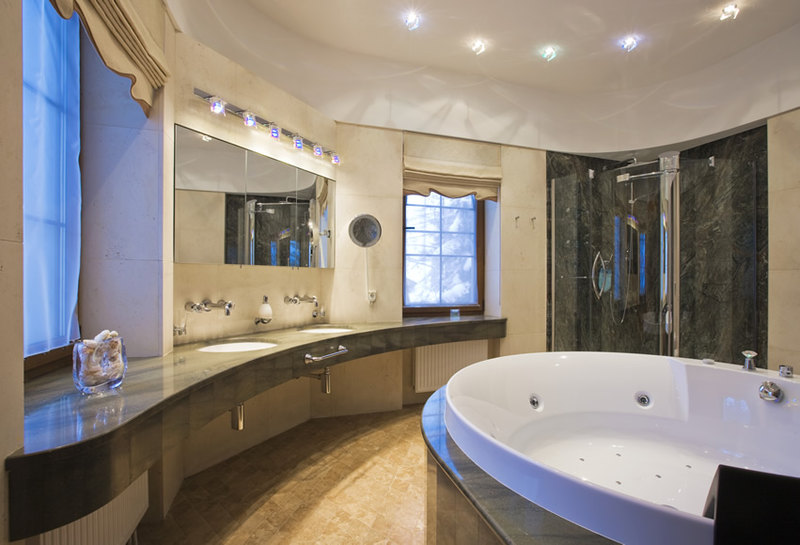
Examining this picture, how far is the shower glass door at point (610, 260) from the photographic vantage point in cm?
254

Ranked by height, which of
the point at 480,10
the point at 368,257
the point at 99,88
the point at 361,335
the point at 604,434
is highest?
the point at 480,10

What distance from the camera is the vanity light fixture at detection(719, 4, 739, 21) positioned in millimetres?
2279

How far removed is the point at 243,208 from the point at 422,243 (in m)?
1.68

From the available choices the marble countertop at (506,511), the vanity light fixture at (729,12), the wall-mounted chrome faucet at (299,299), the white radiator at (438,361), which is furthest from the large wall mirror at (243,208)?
the vanity light fixture at (729,12)

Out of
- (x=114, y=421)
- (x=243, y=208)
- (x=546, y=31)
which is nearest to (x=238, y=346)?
(x=243, y=208)

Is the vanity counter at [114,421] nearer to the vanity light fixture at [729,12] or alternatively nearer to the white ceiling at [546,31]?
the white ceiling at [546,31]

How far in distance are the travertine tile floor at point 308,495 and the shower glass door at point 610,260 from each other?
1.74m

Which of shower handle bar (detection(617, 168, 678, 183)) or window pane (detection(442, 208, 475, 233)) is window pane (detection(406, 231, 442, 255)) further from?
shower handle bar (detection(617, 168, 678, 183))

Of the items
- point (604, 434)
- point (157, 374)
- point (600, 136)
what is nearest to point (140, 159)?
point (157, 374)

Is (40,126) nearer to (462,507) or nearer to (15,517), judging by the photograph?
(15,517)

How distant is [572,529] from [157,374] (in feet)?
4.61

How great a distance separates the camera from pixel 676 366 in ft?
6.51

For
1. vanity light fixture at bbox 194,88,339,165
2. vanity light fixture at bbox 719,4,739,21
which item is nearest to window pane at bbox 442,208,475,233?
vanity light fixture at bbox 194,88,339,165

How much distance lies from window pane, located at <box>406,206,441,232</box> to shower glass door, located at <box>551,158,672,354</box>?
1.10m
